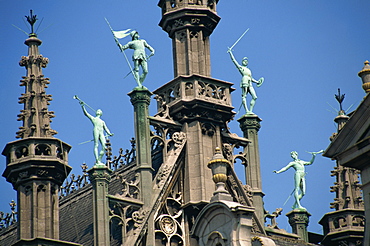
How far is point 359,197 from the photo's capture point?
7231 centimetres

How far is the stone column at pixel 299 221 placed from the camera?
7450 cm

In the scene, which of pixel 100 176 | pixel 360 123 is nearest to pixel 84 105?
pixel 100 176

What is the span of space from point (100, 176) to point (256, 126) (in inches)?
388

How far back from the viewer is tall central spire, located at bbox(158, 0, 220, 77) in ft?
238

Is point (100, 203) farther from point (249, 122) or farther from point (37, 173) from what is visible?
point (249, 122)

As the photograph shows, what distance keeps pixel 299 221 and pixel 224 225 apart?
17.1 meters

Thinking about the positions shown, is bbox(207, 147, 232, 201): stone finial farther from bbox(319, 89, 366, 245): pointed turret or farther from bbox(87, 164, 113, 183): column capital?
bbox(319, 89, 366, 245): pointed turret

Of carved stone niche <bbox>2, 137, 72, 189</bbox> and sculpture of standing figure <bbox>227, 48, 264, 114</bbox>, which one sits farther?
sculpture of standing figure <bbox>227, 48, 264, 114</bbox>

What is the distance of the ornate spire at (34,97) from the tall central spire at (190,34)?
730 centimetres

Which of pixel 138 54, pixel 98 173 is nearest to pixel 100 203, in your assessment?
pixel 98 173

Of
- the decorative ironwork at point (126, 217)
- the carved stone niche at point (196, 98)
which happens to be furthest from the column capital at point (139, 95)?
the decorative ironwork at point (126, 217)

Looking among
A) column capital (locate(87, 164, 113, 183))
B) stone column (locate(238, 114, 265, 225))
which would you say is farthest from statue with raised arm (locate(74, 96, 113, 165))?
stone column (locate(238, 114, 265, 225))

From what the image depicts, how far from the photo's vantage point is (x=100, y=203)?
220ft

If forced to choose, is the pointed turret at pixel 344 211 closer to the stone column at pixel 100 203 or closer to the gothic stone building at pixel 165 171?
the gothic stone building at pixel 165 171
